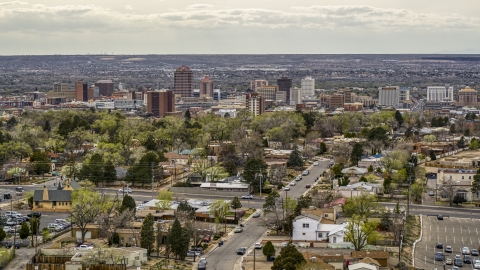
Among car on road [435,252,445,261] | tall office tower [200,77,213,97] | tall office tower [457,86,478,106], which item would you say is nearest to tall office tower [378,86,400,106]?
tall office tower [457,86,478,106]

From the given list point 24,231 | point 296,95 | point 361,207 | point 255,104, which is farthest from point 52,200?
point 296,95

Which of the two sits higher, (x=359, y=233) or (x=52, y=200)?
(x=359, y=233)

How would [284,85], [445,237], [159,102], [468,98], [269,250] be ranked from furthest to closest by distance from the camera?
[284,85]
[468,98]
[159,102]
[445,237]
[269,250]

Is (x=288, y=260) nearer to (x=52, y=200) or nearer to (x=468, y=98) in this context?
(x=52, y=200)

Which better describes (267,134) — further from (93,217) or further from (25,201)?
(93,217)

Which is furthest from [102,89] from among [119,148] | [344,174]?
[344,174]

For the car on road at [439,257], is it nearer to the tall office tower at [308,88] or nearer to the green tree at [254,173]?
the green tree at [254,173]

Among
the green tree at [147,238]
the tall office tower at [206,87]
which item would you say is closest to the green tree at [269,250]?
the green tree at [147,238]
